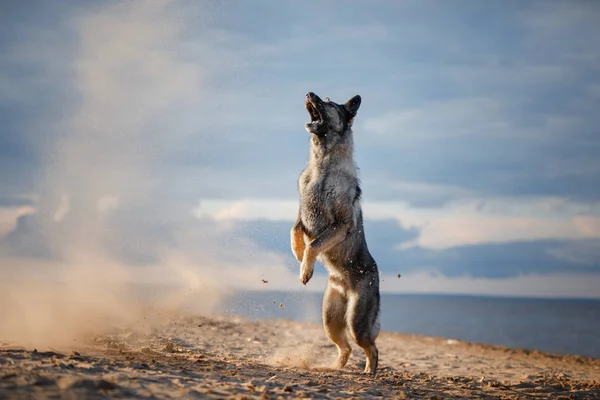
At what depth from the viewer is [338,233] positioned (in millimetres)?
9555

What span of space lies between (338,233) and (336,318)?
4.67 ft

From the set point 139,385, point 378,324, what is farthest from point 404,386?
point 139,385

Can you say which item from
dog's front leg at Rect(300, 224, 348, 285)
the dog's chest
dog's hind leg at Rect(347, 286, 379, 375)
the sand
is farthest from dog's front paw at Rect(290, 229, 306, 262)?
the sand

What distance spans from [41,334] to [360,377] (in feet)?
17.2

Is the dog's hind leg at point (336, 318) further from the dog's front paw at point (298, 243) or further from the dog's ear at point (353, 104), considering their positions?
the dog's ear at point (353, 104)

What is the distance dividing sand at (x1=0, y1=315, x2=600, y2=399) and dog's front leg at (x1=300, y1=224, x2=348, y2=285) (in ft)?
4.88

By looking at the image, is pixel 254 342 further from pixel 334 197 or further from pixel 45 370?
pixel 45 370

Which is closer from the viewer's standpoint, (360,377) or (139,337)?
(360,377)

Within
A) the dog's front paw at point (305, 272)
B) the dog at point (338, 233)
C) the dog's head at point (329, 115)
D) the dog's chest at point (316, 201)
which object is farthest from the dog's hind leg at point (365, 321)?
the dog's head at point (329, 115)

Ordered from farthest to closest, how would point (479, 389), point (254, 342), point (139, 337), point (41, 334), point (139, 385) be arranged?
point (254, 342) → point (139, 337) → point (41, 334) → point (479, 389) → point (139, 385)

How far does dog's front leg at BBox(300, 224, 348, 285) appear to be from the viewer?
947cm

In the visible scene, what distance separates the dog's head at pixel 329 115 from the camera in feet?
32.4

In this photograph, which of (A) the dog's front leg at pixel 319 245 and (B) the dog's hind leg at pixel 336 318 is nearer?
(A) the dog's front leg at pixel 319 245

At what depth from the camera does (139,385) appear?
20.9 ft
